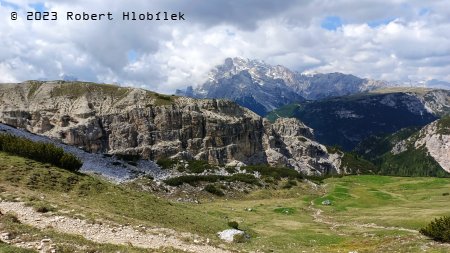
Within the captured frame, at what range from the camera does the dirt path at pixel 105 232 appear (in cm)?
2545

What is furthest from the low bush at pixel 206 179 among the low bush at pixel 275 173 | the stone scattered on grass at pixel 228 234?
the stone scattered on grass at pixel 228 234

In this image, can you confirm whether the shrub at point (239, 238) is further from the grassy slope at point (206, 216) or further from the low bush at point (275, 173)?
the low bush at point (275, 173)

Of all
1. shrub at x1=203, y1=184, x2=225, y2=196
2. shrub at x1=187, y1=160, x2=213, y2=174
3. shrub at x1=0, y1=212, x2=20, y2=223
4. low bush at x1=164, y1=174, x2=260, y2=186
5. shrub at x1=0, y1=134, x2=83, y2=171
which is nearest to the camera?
shrub at x1=0, y1=212, x2=20, y2=223

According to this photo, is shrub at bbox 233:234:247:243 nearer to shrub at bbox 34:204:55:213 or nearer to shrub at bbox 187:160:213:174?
shrub at bbox 34:204:55:213

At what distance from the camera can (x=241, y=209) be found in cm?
6600

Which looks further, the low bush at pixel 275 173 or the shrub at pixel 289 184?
the low bush at pixel 275 173

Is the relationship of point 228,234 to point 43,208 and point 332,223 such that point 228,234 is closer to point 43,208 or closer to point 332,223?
point 43,208

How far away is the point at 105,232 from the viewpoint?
86.5 feet

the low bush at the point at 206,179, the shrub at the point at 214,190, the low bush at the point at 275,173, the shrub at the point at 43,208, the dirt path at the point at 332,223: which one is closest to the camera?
the shrub at the point at 43,208

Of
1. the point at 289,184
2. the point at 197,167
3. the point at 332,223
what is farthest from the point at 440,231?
the point at 197,167

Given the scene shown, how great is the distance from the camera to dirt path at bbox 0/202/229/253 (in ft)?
83.5

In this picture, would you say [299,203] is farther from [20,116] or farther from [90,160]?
[20,116]

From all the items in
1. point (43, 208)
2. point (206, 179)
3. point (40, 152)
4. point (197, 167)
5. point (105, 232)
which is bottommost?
point (206, 179)

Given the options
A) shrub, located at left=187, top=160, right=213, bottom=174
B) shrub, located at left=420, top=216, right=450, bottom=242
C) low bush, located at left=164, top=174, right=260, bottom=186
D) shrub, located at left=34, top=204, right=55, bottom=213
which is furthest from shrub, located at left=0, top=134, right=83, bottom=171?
shrub, located at left=187, top=160, right=213, bottom=174
